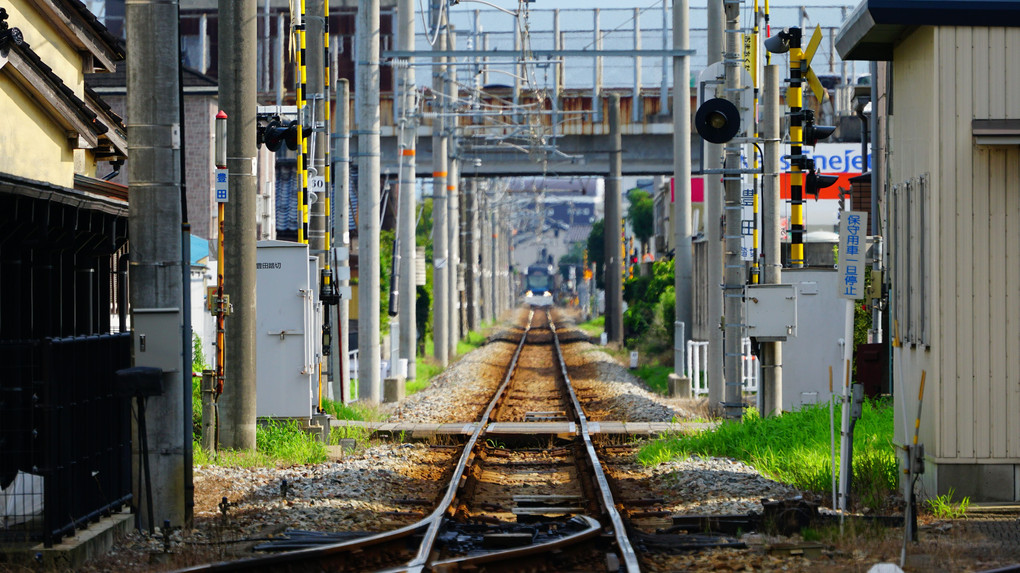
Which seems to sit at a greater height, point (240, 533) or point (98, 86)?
point (98, 86)

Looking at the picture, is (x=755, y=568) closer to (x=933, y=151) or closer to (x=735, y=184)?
(x=933, y=151)

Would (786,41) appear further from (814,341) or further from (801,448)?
(814,341)

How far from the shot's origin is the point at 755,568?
27.7 feet

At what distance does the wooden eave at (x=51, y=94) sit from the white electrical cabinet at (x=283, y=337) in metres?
2.63

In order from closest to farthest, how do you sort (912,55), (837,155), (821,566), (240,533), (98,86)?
(821,566) < (240,533) < (912,55) < (98,86) < (837,155)

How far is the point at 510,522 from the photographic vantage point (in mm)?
10633

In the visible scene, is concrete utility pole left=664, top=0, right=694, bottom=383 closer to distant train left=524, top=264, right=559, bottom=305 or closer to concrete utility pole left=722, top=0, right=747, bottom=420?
concrete utility pole left=722, top=0, right=747, bottom=420

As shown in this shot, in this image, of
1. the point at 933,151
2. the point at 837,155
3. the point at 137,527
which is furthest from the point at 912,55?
the point at 837,155

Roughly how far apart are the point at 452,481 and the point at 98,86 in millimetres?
25054

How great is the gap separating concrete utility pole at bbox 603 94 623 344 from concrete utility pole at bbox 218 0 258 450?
22027 millimetres

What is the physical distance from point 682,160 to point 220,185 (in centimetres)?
A: 1371

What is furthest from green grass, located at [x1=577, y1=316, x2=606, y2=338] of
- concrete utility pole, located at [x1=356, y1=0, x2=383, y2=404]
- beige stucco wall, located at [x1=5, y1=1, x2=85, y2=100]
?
beige stucco wall, located at [x1=5, y1=1, x2=85, y2=100]

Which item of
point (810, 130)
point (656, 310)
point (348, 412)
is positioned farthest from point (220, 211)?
point (656, 310)

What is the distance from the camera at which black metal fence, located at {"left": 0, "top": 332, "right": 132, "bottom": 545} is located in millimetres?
8523
